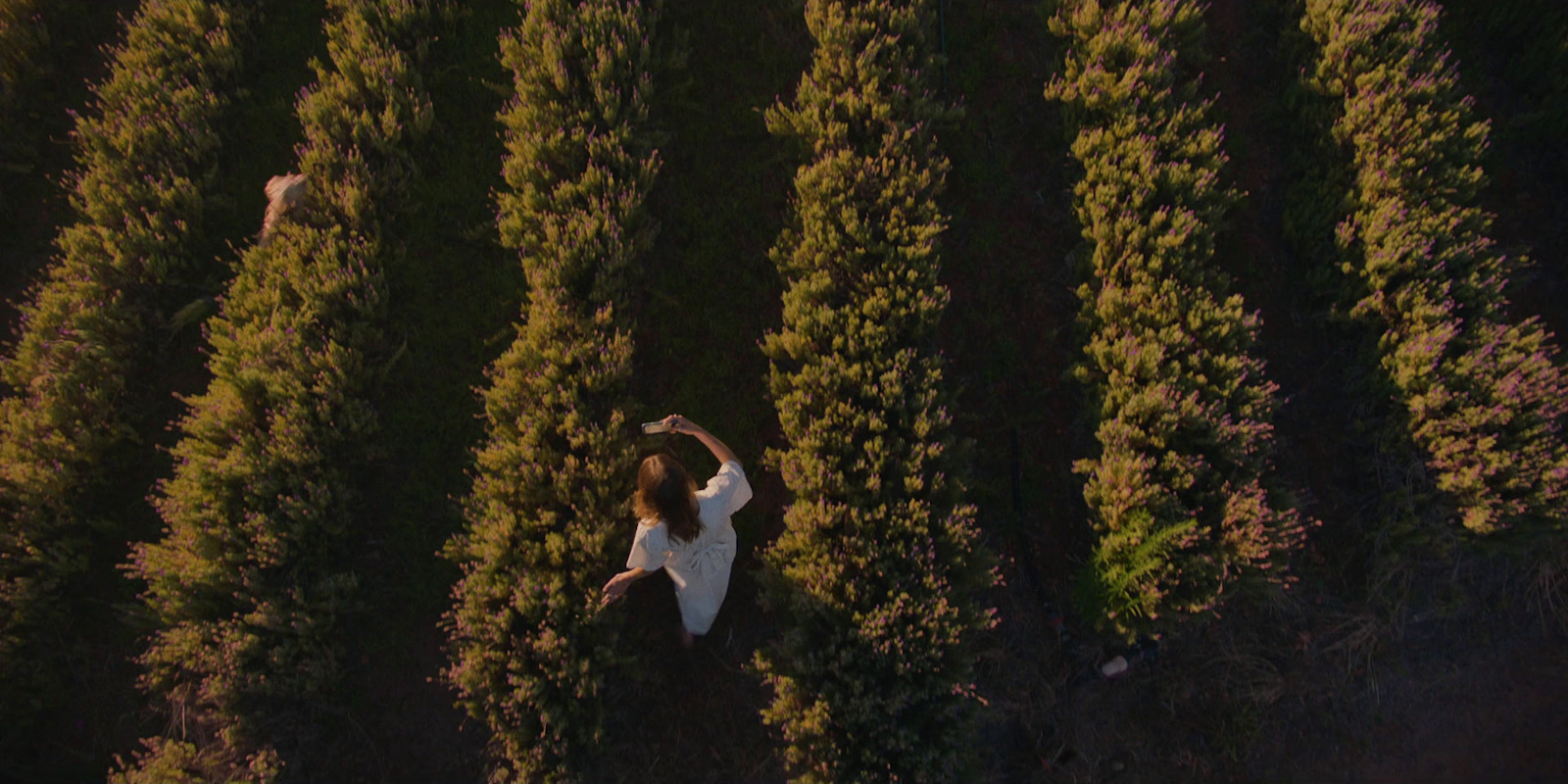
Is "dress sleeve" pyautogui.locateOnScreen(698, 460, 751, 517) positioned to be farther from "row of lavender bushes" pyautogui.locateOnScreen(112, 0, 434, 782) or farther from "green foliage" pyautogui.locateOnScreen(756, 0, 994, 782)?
"row of lavender bushes" pyautogui.locateOnScreen(112, 0, 434, 782)

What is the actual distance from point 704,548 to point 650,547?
633 mm

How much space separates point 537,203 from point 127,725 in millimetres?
6577

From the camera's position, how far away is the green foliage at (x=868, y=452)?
6211 millimetres

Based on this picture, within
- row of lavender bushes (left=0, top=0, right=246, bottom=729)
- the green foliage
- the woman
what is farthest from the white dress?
row of lavender bushes (left=0, top=0, right=246, bottom=729)

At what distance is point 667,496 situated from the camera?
16.8 ft

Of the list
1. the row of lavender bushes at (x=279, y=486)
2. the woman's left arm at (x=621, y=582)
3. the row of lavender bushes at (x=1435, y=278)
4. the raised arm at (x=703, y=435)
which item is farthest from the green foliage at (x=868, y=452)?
the row of lavender bushes at (x=1435, y=278)


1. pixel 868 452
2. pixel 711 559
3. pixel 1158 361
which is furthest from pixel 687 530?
pixel 1158 361

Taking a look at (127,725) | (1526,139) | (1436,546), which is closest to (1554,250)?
(1526,139)

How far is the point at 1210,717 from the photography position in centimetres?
748

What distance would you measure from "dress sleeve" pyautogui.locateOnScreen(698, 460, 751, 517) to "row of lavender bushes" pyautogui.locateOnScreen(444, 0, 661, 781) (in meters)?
1.23

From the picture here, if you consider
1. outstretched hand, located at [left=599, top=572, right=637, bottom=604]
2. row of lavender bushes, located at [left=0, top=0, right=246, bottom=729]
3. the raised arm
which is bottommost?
outstretched hand, located at [left=599, top=572, right=637, bottom=604]

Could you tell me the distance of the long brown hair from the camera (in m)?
5.11

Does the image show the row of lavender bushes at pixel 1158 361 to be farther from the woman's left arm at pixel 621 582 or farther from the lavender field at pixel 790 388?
the woman's left arm at pixel 621 582

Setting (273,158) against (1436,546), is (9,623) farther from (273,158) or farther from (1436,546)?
(1436,546)
